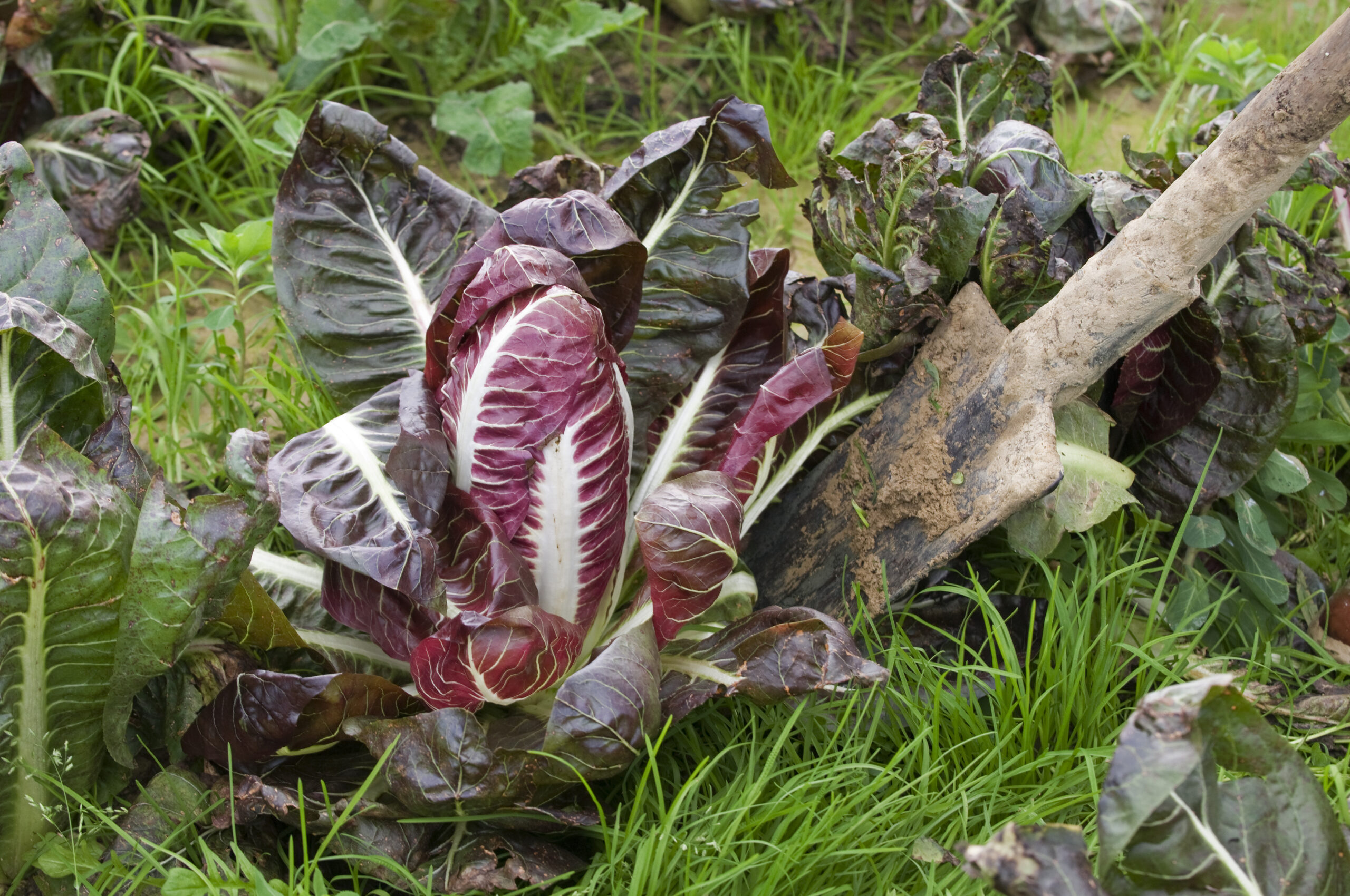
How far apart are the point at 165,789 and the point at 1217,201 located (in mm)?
1786

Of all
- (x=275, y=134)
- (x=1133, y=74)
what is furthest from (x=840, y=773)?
(x=1133, y=74)

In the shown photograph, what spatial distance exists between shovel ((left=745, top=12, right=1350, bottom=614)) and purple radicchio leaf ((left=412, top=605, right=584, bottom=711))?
22.7 inches

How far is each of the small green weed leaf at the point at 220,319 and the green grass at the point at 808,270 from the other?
7 centimetres

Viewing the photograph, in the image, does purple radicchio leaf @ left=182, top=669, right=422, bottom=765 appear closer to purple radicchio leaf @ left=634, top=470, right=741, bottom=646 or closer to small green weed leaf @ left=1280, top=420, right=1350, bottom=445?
purple radicchio leaf @ left=634, top=470, right=741, bottom=646

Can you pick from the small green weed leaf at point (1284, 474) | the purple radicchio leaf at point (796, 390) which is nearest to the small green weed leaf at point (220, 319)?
the purple radicchio leaf at point (796, 390)

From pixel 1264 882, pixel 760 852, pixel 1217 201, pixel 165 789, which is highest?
pixel 1217 201

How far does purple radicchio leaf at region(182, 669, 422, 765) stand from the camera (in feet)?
4.79

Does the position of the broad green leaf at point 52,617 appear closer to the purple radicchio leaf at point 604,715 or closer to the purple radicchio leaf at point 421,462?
the purple radicchio leaf at point 421,462

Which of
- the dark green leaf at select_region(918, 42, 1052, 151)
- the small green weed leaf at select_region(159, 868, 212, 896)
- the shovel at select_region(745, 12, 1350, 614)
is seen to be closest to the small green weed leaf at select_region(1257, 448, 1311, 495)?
the shovel at select_region(745, 12, 1350, 614)

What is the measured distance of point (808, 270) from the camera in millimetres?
3023

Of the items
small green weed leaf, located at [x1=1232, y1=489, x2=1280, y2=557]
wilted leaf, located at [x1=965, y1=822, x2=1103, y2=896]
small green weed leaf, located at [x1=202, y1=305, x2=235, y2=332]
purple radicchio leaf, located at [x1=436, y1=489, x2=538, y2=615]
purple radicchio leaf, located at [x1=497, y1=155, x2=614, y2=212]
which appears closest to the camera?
wilted leaf, located at [x1=965, y1=822, x2=1103, y2=896]

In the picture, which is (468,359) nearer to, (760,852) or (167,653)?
(167,653)

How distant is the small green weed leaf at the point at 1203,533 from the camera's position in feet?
6.27

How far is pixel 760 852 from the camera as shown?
153 centimetres
